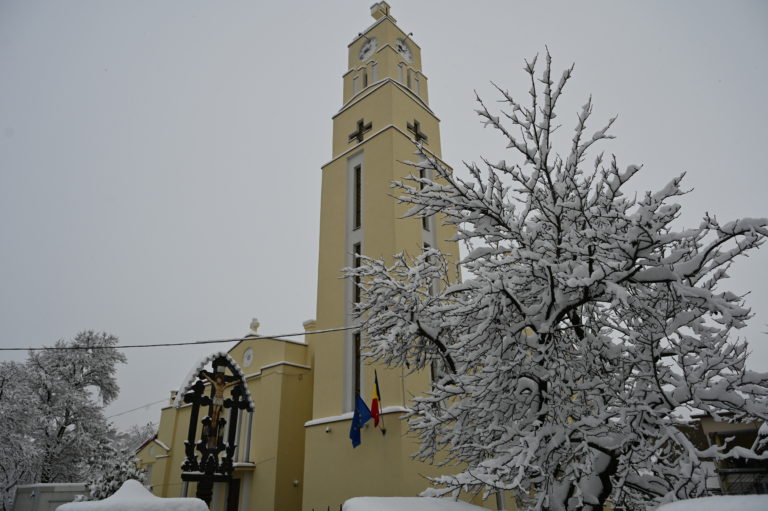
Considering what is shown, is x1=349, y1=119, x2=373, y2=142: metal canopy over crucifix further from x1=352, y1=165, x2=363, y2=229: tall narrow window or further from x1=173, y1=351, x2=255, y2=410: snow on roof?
x1=173, y1=351, x2=255, y2=410: snow on roof

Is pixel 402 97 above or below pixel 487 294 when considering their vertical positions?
above

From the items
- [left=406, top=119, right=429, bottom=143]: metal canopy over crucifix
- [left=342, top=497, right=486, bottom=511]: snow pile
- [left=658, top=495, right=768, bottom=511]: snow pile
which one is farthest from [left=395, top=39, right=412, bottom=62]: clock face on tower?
[left=658, top=495, right=768, bottom=511]: snow pile

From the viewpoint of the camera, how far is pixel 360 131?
17.8 m

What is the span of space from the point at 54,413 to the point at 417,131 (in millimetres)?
22081

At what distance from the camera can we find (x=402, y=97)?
17594 mm

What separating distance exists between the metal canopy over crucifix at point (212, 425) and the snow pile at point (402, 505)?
6.96 meters

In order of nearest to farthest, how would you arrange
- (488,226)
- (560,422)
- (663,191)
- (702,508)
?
(702,508) → (560,422) → (663,191) → (488,226)

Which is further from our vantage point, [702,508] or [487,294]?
[487,294]

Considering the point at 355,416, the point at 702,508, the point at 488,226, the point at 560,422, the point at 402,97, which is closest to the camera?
the point at 702,508

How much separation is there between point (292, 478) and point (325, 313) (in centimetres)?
544

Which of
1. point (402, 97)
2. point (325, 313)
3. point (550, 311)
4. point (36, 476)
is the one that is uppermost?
point (402, 97)

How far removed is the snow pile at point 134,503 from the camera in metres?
5.27

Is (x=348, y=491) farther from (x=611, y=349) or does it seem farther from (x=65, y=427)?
(x=65, y=427)

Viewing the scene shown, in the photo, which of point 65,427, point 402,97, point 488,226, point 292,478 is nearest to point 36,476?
point 65,427
